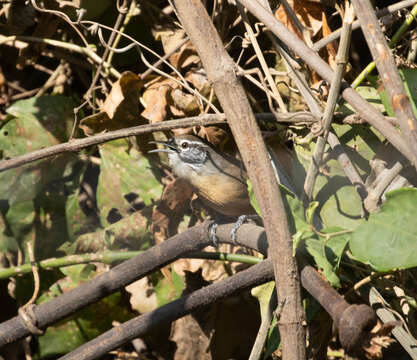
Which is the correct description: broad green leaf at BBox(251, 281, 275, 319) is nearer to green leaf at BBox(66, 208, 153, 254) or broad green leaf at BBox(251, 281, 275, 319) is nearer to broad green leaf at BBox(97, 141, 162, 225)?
green leaf at BBox(66, 208, 153, 254)

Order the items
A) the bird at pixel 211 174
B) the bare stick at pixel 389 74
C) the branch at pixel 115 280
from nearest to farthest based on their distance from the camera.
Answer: the bare stick at pixel 389 74
the branch at pixel 115 280
the bird at pixel 211 174

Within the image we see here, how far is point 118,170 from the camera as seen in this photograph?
2.40 metres

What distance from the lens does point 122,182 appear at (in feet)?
7.83

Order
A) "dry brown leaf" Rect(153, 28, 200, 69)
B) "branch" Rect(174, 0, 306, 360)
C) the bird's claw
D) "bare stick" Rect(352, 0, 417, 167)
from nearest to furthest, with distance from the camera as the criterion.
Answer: "bare stick" Rect(352, 0, 417, 167)
"branch" Rect(174, 0, 306, 360)
the bird's claw
"dry brown leaf" Rect(153, 28, 200, 69)

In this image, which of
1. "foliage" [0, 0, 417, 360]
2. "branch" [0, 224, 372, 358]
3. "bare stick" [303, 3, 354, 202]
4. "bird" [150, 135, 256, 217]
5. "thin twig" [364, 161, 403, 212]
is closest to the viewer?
"bare stick" [303, 3, 354, 202]

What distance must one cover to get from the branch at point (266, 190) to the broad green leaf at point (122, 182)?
1070 mm

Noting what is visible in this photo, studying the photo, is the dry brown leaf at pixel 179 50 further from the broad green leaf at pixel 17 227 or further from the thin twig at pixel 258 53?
the broad green leaf at pixel 17 227

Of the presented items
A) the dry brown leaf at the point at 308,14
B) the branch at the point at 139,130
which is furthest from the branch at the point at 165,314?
the dry brown leaf at the point at 308,14

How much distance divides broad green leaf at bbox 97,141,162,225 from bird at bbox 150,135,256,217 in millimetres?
110

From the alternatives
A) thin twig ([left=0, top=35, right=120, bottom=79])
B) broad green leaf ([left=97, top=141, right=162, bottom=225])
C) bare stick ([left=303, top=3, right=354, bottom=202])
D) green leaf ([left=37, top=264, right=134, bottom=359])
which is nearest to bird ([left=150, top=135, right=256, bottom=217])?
broad green leaf ([left=97, top=141, right=162, bottom=225])

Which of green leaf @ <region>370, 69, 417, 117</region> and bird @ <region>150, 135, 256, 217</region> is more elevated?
green leaf @ <region>370, 69, 417, 117</region>

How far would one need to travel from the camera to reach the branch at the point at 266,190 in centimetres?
124

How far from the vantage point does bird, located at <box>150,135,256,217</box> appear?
2.43m

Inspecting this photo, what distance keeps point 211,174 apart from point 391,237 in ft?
4.65
